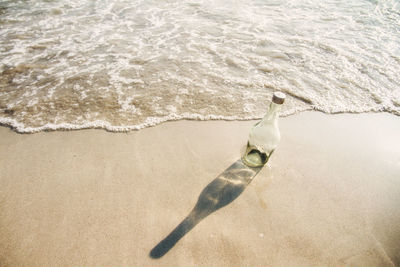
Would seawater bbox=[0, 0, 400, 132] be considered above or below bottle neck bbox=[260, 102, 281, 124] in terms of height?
below

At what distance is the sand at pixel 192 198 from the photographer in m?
1.33

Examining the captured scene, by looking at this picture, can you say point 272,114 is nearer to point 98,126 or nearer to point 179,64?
point 98,126

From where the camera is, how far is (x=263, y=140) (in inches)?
66.6

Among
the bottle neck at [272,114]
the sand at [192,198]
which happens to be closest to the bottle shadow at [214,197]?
the sand at [192,198]

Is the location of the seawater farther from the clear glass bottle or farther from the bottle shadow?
the bottle shadow

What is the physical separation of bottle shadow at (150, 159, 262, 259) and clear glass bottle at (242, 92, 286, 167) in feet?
0.23

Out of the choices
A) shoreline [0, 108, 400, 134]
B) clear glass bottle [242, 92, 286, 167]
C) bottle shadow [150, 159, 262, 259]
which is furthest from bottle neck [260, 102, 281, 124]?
shoreline [0, 108, 400, 134]

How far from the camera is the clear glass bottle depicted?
156cm

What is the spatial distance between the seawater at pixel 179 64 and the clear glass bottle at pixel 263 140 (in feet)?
2.23

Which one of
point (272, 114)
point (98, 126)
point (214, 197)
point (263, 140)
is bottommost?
point (98, 126)

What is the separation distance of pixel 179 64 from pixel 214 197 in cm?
233

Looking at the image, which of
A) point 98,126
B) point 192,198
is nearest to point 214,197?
point 192,198

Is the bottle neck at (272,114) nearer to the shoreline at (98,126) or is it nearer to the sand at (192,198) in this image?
the sand at (192,198)

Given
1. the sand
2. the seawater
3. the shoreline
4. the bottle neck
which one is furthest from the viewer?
the seawater
